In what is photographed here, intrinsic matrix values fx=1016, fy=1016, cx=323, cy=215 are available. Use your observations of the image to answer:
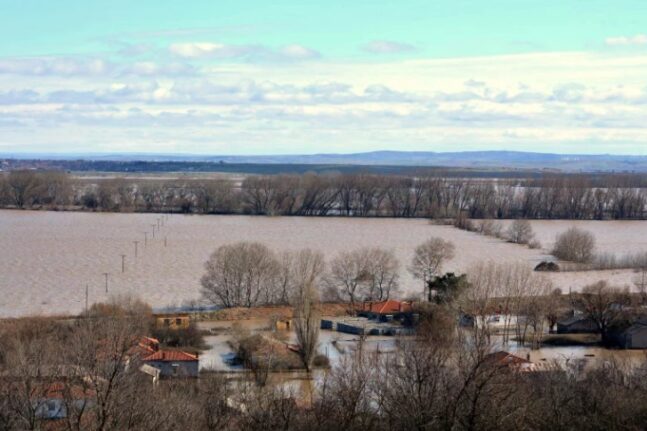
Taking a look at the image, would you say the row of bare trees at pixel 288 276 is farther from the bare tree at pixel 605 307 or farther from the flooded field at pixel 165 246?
the bare tree at pixel 605 307

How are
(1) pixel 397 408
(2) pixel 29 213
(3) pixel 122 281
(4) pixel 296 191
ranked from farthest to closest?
(4) pixel 296 191
(2) pixel 29 213
(3) pixel 122 281
(1) pixel 397 408

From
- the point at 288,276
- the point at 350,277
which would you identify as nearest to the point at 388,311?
the point at 350,277

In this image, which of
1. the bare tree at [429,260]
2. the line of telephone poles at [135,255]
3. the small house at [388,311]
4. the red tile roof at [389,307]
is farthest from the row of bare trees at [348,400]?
the bare tree at [429,260]

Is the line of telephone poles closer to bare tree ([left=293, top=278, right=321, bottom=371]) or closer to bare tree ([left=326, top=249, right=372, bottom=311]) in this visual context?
bare tree ([left=293, top=278, right=321, bottom=371])

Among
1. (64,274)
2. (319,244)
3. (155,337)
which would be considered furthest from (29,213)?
(155,337)

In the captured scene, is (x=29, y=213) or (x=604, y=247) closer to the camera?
(x=604, y=247)

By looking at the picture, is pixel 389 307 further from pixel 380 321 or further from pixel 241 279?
pixel 241 279

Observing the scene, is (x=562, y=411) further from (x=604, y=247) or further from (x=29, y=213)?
(x=29, y=213)
